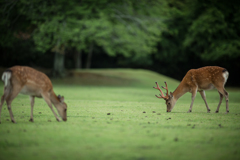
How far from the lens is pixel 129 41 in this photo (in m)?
27.2

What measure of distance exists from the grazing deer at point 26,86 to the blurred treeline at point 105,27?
16.0 metres

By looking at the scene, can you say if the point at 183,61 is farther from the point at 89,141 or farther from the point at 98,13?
the point at 89,141

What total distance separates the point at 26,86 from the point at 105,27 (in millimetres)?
18059

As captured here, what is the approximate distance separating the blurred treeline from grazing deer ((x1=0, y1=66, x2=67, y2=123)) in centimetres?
1602

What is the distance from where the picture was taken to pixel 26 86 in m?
8.23

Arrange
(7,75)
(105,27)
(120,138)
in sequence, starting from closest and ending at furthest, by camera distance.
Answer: (120,138)
(7,75)
(105,27)

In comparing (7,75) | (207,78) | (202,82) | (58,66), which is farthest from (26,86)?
(58,66)

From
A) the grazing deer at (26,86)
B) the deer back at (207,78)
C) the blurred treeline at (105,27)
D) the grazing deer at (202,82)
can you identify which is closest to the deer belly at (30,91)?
the grazing deer at (26,86)

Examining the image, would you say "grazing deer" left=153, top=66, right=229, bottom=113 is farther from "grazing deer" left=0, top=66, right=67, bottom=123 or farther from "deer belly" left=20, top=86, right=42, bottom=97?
"deer belly" left=20, top=86, right=42, bottom=97

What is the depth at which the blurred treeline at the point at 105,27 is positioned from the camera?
987 inches

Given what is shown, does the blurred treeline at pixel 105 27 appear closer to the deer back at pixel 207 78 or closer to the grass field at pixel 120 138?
the deer back at pixel 207 78

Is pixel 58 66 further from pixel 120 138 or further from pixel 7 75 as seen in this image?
pixel 120 138

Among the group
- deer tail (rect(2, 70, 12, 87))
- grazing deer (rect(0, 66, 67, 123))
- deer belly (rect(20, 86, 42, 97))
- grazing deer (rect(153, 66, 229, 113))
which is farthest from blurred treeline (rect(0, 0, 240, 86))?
deer tail (rect(2, 70, 12, 87))

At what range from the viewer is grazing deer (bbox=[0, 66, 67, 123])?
802cm
